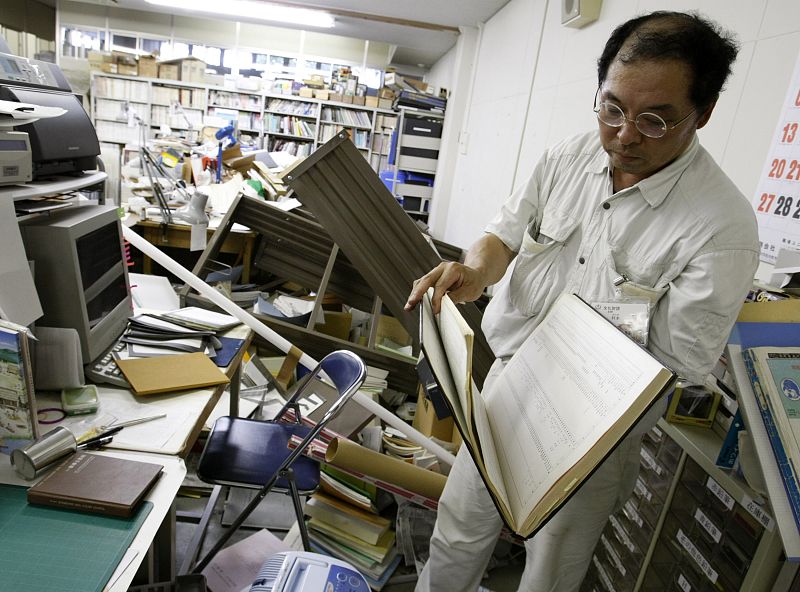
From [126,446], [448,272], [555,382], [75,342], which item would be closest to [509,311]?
[448,272]

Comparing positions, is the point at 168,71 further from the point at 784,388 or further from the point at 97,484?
the point at 784,388

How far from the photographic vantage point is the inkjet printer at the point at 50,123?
1.51 metres

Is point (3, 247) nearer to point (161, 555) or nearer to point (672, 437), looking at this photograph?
point (161, 555)

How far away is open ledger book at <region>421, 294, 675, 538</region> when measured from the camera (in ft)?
2.24

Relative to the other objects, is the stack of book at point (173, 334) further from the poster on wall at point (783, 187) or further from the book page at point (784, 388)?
the poster on wall at point (783, 187)

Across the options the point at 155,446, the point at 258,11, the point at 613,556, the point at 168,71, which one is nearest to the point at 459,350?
the point at 155,446

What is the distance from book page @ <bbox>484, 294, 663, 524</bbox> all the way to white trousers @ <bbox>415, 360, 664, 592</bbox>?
315mm

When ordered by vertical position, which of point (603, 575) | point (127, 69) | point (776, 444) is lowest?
point (603, 575)

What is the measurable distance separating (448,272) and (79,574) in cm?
85

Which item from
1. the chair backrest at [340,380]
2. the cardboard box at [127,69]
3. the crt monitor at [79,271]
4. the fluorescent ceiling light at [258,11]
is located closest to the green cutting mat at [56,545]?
the crt monitor at [79,271]

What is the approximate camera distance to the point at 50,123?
1593mm

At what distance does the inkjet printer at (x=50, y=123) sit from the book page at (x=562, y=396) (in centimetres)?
147

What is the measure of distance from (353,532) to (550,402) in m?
1.40

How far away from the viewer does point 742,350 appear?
41.6 inches
